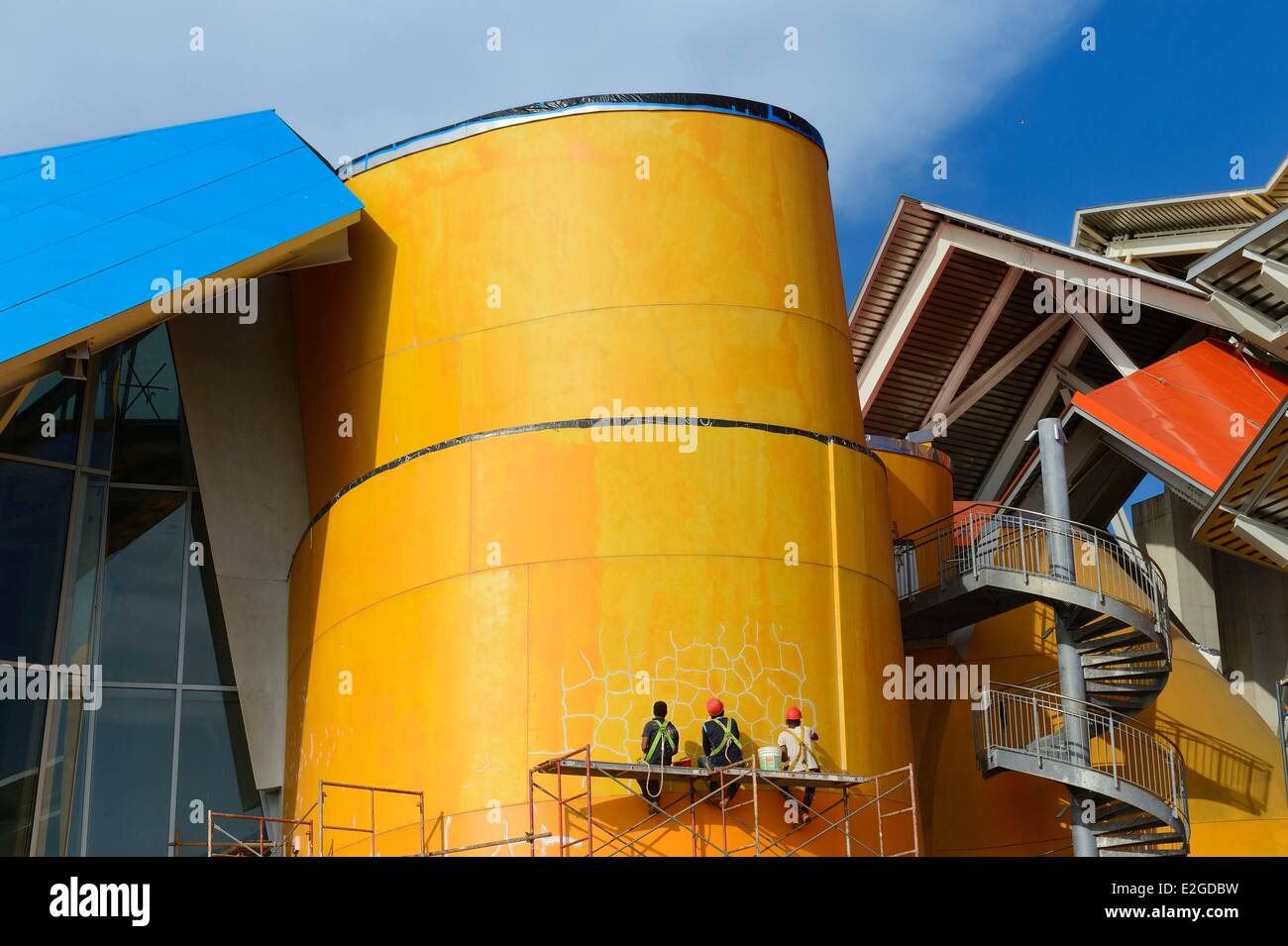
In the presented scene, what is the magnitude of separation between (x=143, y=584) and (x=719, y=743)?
10.0 meters

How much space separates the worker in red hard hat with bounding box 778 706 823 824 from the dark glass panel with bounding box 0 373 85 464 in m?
11.8

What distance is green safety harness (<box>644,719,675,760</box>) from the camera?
68.2ft

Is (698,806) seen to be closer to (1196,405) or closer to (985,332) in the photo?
(1196,405)

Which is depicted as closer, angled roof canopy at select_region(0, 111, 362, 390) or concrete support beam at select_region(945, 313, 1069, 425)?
angled roof canopy at select_region(0, 111, 362, 390)

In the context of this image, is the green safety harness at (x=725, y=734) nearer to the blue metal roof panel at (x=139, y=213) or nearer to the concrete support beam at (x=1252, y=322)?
the blue metal roof panel at (x=139, y=213)

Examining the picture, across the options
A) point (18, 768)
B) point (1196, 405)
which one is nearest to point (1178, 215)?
point (1196, 405)

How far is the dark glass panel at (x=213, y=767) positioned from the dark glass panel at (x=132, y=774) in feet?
0.80

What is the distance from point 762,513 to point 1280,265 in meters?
11.8

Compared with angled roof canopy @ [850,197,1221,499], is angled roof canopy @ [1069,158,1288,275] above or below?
above

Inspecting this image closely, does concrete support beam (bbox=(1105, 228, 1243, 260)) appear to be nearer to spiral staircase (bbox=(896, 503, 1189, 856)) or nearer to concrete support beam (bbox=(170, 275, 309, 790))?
spiral staircase (bbox=(896, 503, 1189, 856))

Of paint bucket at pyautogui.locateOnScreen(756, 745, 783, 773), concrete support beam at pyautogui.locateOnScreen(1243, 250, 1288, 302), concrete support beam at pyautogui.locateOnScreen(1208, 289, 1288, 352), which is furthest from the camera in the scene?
concrete support beam at pyautogui.locateOnScreen(1208, 289, 1288, 352)

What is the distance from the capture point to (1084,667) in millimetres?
27594

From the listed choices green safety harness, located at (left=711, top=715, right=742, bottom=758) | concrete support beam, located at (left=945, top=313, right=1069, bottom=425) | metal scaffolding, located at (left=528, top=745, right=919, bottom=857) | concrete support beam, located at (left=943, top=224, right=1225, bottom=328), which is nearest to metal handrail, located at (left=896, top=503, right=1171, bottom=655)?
metal scaffolding, located at (left=528, top=745, right=919, bottom=857)

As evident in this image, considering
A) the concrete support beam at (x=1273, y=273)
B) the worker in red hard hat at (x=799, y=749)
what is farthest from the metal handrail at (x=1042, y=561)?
the worker in red hard hat at (x=799, y=749)
